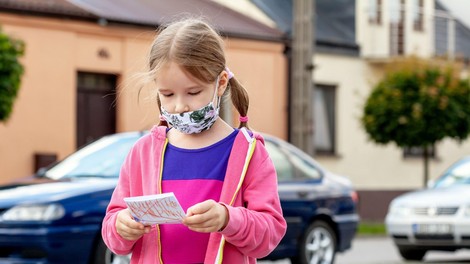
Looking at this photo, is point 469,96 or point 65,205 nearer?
point 65,205

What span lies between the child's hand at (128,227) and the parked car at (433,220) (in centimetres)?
1134

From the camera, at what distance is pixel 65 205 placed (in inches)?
399

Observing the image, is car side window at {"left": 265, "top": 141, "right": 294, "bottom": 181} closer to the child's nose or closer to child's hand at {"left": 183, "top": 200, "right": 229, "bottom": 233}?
the child's nose

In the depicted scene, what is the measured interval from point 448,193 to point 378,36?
14435 mm

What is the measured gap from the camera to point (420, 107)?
2622 cm

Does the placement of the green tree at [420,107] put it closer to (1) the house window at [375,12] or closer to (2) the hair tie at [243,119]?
(1) the house window at [375,12]

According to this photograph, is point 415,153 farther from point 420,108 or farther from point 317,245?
point 317,245

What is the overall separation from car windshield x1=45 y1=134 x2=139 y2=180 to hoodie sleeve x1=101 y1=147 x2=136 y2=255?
22.2ft

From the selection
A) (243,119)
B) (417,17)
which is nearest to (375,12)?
(417,17)

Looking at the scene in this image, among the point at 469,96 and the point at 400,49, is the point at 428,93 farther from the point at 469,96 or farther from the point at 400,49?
the point at 400,49

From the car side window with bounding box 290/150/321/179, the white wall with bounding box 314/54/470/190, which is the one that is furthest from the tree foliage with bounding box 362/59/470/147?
the car side window with bounding box 290/150/321/179

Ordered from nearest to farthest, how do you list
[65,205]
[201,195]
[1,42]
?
1. [201,195]
2. [65,205]
3. [1,42]

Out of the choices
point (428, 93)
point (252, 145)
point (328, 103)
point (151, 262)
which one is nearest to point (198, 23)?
point (252, 145)

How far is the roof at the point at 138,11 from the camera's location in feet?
73.4
